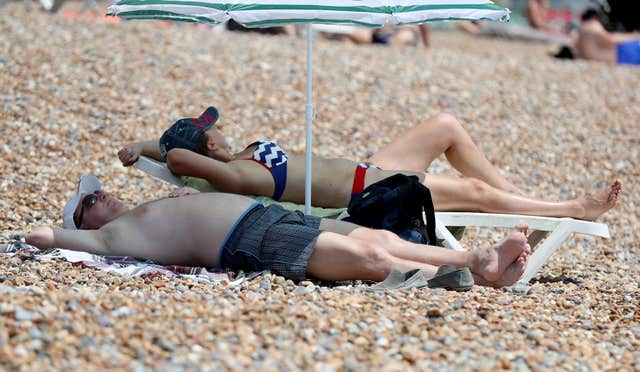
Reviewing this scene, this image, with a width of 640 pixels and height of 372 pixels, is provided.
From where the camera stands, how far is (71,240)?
442cm

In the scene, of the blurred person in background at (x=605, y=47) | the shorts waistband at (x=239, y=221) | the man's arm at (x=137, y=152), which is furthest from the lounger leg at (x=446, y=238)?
the blurred person in background at (x=605, y=47)

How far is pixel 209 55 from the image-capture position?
877 cm

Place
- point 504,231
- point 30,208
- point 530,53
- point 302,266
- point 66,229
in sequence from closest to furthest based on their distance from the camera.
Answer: point 302,266, point 66,229, point 30,208, point 504,231, point 530,53

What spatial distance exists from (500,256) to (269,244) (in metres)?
0.99

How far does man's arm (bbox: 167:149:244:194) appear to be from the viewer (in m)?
4.65

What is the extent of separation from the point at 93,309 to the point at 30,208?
2596 mm

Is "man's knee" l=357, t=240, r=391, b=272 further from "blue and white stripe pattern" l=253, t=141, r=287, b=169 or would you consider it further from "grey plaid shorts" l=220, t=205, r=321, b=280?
"blue and white stripe pattern" l=253, t=141, r=287, b=169

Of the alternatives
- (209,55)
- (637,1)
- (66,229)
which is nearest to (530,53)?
(637,1)

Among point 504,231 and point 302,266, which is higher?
point 302,266

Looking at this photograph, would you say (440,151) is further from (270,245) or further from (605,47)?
(605,47)

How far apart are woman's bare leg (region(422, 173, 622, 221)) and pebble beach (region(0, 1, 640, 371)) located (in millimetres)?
382

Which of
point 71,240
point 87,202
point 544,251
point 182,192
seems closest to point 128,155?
point 87,202

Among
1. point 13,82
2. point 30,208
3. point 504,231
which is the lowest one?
point 504,231

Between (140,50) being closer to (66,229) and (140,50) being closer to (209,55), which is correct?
(209,55)
